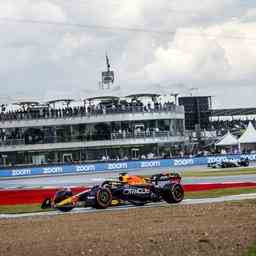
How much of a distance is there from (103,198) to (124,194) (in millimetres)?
994

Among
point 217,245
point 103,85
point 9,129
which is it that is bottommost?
point 217,245

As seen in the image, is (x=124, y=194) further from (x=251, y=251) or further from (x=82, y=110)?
(x=82, y=110)

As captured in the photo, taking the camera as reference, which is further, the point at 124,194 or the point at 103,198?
the point at 124,194

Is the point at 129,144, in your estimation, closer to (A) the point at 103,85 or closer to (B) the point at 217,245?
(A) the point at 103,85

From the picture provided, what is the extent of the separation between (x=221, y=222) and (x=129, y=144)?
251 ft

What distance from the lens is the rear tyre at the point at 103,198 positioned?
86.2 ft

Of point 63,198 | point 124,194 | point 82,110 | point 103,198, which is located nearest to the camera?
point 103,198

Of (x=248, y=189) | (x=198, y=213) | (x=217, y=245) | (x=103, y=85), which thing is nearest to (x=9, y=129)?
(x=103, y=85)

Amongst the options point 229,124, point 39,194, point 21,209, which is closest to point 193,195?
point 21,209

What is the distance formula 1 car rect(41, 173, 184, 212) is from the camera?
86.9 ft

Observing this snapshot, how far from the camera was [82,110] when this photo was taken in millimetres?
96500

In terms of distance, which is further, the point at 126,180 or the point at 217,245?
the point at 126,180

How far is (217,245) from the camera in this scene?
13.7m

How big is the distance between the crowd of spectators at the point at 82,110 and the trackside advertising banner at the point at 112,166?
789 inches
